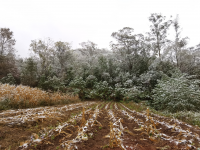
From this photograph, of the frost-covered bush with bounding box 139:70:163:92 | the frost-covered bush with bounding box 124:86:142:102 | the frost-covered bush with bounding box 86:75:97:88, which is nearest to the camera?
the frost-covered bush with bounding box 124:86:142:102

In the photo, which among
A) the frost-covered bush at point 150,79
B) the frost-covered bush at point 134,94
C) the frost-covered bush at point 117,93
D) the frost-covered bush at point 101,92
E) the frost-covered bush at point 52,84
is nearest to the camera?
the frost-covered bush at point 134,94

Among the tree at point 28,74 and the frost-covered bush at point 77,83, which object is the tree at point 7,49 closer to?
the tree at point 28,74

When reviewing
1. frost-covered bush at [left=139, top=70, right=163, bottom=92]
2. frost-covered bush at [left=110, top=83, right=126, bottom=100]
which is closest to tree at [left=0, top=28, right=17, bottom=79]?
frost-covered bush at [left=110, top=83, right=126, bottom=100]

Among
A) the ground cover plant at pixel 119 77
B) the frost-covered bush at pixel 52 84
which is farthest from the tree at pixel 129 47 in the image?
the frost-covered bush at pixel 52 84

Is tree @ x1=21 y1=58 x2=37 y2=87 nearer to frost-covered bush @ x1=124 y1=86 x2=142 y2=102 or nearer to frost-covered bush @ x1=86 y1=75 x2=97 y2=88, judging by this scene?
frost-covered bush @ x1=86 y1=75 x2=97 y2=88

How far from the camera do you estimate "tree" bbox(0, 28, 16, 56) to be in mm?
20000

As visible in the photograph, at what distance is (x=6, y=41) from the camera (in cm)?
2056

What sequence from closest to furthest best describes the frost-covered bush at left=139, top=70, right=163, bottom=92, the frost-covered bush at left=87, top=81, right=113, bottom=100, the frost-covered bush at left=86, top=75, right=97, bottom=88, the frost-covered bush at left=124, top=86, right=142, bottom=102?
the frost-covered bush at left=124, top=86, right=142, bottom=102 → the frost-covered bush at left=139, top=70, right=163, bottom=92 → the frost-covered bush at left=87, top=81, right=113, bottom=100 → the frost-covered bush at left=86, top=75, right=97, bottom=88

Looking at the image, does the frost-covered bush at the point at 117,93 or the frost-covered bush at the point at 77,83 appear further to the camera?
the frost-covered bush at the point at 117,93

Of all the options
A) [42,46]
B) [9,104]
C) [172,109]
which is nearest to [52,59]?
[42,46]

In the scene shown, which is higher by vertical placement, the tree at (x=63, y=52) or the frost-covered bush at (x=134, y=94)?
the tree at (x=63, y=52)

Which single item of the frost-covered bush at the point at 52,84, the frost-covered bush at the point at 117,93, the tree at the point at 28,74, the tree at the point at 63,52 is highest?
the tree at the point at 63,52

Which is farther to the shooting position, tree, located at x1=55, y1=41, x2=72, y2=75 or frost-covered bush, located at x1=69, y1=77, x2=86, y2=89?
tree, located at x1=55, y1=41, x2=72, y2=75

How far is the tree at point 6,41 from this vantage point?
2000 centimetres
